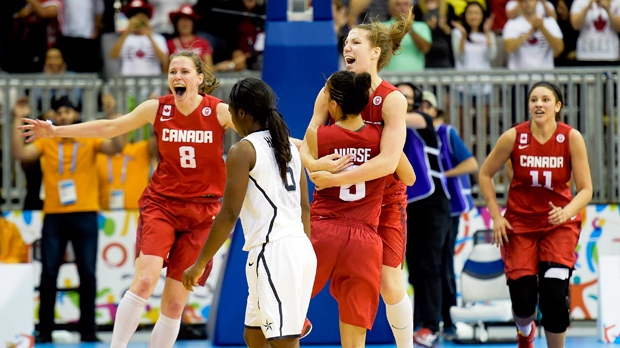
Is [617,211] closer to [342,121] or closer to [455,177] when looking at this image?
[455,177]

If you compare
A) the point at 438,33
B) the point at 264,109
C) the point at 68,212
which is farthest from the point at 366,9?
the point at 264,109

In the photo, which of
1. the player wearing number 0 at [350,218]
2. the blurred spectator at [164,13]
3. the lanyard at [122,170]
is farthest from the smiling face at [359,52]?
the blurred spectator at [164,13]

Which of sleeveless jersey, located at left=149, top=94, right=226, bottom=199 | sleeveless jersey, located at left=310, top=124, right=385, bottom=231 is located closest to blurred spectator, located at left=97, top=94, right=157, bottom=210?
sleeveless jersey, located at left=149, top=94, right=226, bottom=199

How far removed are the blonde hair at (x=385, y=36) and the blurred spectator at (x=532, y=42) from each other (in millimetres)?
5652

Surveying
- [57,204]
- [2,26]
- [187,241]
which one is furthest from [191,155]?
[2,26]

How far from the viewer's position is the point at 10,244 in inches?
408

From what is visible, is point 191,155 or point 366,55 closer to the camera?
point 366,55

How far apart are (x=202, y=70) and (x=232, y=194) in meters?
2.17

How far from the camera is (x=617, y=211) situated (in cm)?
1126

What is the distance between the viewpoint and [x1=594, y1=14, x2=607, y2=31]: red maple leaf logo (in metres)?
12.5

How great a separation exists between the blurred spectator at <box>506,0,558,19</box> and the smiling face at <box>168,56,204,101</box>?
6323mm

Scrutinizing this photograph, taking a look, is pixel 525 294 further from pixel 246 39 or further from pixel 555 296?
pixel 246 39

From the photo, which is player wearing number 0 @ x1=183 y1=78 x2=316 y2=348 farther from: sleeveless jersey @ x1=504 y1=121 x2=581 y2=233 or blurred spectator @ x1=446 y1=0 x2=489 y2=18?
blurred spectator @ x1=446 y1=0 x2=489 y2=18

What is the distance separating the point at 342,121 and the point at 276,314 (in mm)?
1306
